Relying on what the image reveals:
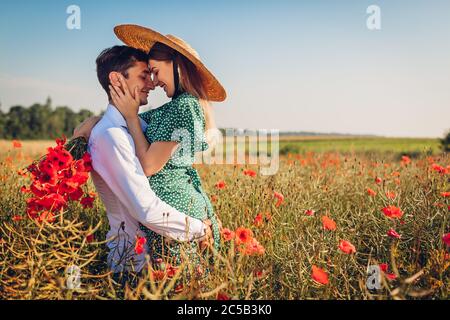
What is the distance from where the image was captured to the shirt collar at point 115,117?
2.25 meters

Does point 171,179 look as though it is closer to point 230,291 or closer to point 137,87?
point 137,87

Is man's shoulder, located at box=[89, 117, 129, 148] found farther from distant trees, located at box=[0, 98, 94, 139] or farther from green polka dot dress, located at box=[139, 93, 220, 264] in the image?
distant trees, located at box=[0, 98, 94, 139]

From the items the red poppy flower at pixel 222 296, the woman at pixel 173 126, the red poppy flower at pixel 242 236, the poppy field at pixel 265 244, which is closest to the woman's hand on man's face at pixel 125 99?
the woman at pixel 173 126

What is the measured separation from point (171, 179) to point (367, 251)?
55.4 inches

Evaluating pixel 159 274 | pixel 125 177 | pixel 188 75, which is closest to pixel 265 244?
pixel 159 274

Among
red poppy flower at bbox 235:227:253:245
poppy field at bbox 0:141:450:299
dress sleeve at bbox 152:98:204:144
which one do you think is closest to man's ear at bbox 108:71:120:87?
dress sleeve at bbox 152:98:204:144

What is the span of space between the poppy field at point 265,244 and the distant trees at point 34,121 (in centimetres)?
3802

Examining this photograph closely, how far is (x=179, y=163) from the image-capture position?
2.37 m

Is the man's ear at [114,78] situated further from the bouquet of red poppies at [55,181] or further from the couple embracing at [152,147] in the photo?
the bouquet of red poppies at [55,181]

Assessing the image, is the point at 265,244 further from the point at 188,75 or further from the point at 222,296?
the point at 188,75

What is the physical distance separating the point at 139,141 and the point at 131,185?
264 millimetres

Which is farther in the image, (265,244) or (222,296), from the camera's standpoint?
(265,244)

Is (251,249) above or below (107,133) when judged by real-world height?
below
